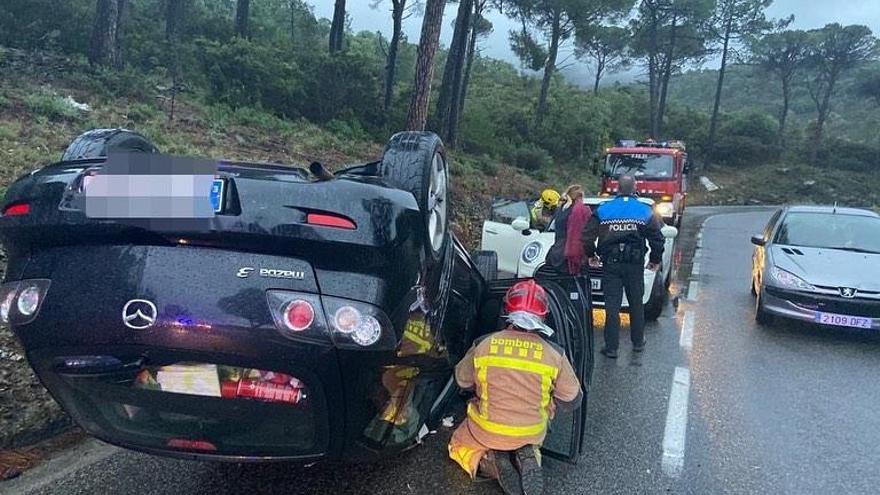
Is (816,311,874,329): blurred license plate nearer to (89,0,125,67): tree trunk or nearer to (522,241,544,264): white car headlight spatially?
(522,241,544,264): white car headlight

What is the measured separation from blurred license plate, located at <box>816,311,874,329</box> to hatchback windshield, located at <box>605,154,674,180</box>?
Answer: 932 centimetres

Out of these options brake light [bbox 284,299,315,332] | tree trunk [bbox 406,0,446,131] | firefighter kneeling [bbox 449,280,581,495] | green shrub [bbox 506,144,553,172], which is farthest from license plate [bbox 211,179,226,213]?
green shrub [bbox 506,144,553,172]

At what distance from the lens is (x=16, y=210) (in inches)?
101

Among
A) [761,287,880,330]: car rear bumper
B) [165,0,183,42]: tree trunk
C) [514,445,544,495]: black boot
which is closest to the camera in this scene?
[514,445,544,495]: black boot

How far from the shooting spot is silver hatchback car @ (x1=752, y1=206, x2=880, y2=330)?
6586mm

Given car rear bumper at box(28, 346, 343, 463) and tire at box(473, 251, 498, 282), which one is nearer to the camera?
car rear bumper at box(28, 346, 343, 463)

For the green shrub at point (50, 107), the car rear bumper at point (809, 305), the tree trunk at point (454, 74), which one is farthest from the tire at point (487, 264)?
the tree trunk at point (454, 74)

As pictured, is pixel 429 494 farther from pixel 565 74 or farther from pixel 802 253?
pixel 565 74

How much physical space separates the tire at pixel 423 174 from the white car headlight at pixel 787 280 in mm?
5063

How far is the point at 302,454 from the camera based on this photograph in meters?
2.73

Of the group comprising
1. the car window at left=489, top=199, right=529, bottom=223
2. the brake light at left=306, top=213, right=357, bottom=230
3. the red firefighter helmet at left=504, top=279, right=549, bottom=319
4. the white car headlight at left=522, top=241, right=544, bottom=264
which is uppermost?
the brake light at left=306, top=213, right=357, bottom=230

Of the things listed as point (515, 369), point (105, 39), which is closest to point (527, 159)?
point (105, 39)

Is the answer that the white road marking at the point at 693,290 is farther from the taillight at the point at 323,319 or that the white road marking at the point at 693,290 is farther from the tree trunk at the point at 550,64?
the tree trunk at the point at 550,64

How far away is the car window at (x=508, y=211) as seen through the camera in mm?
9014
